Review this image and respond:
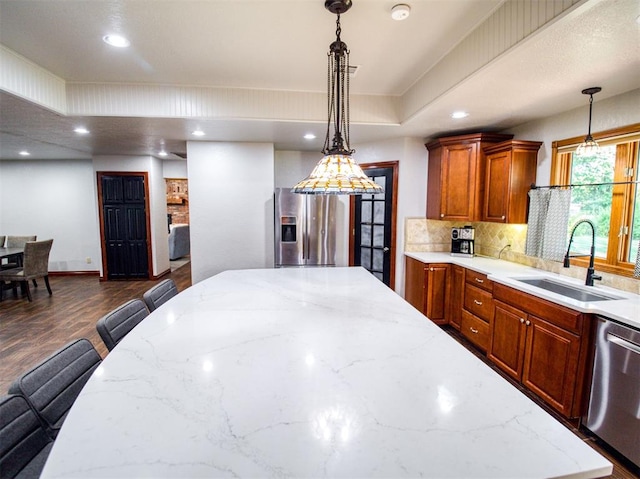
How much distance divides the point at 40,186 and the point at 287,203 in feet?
17.9

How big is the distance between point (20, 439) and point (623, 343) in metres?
2.76

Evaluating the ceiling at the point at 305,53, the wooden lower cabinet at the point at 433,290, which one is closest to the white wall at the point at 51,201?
the ceiling at the point at 305,53

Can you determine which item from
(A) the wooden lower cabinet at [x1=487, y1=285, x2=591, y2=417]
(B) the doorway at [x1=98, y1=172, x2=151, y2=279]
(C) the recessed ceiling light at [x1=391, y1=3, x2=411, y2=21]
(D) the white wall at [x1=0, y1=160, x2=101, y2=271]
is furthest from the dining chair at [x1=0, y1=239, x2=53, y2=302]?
(A) the wooden lower cabinet at [x1=487, y1=285, x2=591, y2=417]

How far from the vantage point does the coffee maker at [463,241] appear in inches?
148

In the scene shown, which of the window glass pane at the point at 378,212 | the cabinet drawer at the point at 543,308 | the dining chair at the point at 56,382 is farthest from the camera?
the window glass pane at the point at 378,212

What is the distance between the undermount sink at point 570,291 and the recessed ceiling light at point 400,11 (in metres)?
2.24

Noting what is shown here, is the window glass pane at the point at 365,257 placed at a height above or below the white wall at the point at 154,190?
below

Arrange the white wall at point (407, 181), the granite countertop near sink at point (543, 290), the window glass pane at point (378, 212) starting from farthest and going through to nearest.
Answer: the window glass pane at point (378, 212)
the white wall at point (407, 181)
the granite countertop near sink at point (543, 290)

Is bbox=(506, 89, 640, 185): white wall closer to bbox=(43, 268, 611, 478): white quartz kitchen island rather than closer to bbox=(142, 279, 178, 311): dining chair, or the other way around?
bbox=(43, 268, 611, 478): white quartz kitchen island

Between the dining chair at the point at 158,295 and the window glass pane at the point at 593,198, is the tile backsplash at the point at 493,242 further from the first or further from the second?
the dining chair at the point at 158,295

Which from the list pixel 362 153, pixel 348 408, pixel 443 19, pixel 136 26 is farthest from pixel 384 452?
pixel 362 153

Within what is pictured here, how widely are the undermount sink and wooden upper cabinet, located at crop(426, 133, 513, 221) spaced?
36.9 inches

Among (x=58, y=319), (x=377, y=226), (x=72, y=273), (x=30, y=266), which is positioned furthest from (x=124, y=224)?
(x=377, y=226)

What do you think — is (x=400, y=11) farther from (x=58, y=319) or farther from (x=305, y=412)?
(x=58, y=319)
